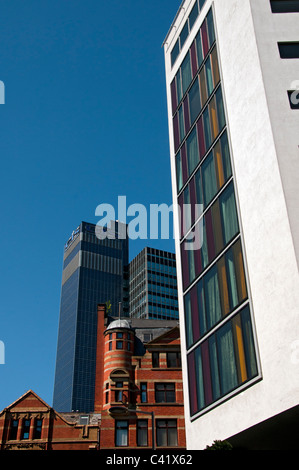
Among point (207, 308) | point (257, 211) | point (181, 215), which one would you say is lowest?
point (207, 308)

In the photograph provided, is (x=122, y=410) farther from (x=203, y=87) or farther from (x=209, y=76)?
(x=209, y=76)

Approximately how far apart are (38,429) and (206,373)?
27.5 m

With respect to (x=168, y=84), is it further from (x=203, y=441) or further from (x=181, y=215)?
(x=203, y=441)

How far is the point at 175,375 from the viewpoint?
166 feet

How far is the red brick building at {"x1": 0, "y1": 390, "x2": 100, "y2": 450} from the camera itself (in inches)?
1937

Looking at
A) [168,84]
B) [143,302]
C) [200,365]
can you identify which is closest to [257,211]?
[200,365]

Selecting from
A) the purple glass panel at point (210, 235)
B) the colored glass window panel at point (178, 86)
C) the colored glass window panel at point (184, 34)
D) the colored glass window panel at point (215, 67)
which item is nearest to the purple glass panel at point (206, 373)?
the purple glass panel at point (210, 235)

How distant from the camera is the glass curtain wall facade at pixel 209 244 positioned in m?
26.5

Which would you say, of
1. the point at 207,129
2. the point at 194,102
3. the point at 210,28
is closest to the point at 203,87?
the point at 194,102

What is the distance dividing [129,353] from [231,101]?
2894 centimetres

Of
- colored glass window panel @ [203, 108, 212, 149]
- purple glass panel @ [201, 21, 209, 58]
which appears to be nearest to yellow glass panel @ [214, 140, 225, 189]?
colored glass window panel @ [203, 108, 212, 149]

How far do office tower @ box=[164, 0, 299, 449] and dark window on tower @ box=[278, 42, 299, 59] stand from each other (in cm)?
6

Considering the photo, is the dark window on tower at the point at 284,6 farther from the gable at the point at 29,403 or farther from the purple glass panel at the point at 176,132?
the gable at the point at 29,403

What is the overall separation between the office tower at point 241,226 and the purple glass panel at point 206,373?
51mm
